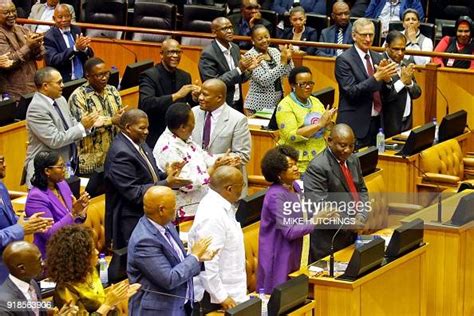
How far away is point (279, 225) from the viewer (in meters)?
7.70

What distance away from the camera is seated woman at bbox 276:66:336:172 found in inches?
366

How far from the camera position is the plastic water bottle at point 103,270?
7.75 m

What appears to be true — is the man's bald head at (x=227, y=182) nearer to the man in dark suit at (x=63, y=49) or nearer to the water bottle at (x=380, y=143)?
the water bottle at (x=380, y=143)

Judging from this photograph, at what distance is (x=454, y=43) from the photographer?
11.9 metres

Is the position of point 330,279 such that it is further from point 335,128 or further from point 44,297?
point 44,297

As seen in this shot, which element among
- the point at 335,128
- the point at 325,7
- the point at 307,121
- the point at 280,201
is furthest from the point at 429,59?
the point at 280,201

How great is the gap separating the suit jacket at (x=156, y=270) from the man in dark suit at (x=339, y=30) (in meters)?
5.34

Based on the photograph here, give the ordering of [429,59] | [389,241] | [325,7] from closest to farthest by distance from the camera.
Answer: [389,241] < [429,59] < [325,7]

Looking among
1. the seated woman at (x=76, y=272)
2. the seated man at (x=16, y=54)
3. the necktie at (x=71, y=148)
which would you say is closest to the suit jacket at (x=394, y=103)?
the necktie at (x=71, y=148)

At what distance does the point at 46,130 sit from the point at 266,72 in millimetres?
2379

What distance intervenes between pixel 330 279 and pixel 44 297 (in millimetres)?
1609

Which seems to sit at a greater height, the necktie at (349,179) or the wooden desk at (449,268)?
the necktie at (349,179)

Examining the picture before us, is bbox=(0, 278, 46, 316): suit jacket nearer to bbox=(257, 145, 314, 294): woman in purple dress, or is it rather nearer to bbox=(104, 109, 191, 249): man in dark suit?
bbox=(257, 145, 314, 294): woman in purple dress

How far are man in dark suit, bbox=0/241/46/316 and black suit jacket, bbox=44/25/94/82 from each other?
4.92 m
